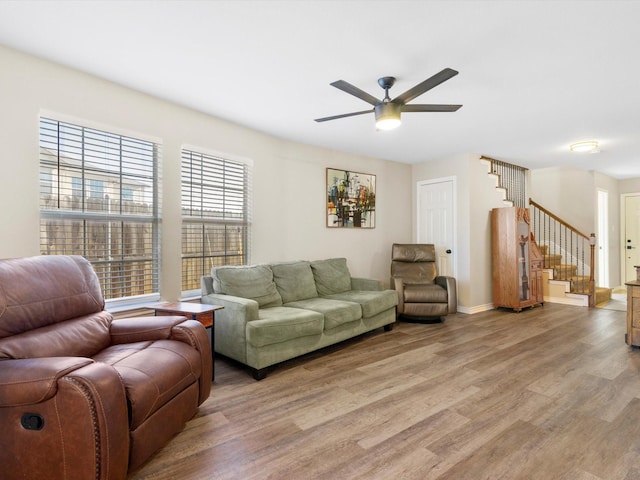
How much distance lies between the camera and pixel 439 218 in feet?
17.9

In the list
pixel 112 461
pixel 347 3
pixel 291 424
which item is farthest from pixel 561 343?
pixel 112 461

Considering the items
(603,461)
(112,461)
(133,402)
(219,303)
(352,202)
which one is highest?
(352,202)

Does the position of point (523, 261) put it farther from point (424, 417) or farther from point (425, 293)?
point (424, 417)

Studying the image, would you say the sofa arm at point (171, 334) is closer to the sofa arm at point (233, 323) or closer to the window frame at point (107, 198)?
the sofa arm at point (233, 323)

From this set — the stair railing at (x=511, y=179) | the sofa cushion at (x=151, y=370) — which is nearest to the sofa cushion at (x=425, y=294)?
the stair railing at (x=511, y=179)

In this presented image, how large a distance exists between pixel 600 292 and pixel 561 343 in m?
3.11

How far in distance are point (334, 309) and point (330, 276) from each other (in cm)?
91

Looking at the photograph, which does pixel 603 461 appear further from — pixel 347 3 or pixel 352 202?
pixel 352 202

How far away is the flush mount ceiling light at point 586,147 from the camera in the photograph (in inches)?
176

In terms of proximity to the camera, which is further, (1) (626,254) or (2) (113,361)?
(1) (626,254)

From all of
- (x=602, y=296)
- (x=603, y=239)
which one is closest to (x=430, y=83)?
(x=602, y=296)

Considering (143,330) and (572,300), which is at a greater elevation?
(143,330)

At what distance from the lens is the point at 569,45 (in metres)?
2.26

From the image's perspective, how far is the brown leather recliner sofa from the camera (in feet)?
4.34
